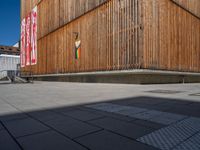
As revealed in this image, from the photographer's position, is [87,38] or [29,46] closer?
[87,38]

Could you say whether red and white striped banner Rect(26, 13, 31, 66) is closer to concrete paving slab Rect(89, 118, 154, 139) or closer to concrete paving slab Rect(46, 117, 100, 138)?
concrete paving slab Rect(46, 117, 100, 138)

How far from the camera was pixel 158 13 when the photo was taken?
10930mm

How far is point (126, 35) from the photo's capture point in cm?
1068

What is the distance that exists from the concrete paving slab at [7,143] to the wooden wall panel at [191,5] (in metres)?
14.0

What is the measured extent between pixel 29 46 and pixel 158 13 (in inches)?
806

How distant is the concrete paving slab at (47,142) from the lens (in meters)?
1.62

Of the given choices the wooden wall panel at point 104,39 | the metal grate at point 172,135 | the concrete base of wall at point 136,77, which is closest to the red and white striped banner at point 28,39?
the wooden wall panel at point 104,39

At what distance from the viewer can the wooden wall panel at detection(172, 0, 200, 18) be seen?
13.3 metres

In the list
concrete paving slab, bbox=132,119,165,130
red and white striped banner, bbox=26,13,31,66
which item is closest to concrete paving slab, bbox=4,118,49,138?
concrete paving slab, bbox=132,119,165,130

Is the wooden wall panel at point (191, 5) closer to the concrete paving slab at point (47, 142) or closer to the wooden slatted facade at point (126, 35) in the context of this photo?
the wooden slatted facade at point (126, 35)

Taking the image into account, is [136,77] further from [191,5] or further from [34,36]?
[34,36]

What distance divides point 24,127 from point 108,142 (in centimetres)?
120

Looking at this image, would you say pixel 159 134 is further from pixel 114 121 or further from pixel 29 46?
pixel 29 46

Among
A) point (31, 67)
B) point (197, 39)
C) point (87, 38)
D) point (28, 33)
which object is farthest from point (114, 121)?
point (28, 33)
